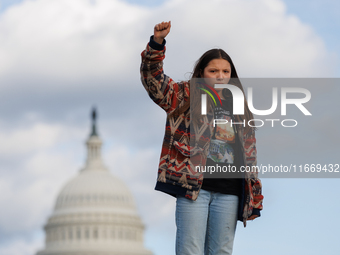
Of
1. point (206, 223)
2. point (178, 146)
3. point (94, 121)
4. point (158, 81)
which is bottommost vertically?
point (206, 223)

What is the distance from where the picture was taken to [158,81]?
328 inches

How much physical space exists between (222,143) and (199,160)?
295 mm

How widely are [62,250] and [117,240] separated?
7.73 m

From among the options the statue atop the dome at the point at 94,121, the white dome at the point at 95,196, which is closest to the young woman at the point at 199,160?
the white dome at the point at 95,196

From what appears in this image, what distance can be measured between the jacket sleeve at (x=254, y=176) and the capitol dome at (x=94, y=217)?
447 ft

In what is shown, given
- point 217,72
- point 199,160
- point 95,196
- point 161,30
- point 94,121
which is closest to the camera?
point 161,30

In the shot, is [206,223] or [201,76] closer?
[206,223]

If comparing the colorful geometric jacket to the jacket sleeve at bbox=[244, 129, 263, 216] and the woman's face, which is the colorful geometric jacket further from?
the woman's face

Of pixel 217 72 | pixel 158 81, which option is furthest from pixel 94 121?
pixel 158 81

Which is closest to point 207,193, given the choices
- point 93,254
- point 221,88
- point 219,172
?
point 219,172

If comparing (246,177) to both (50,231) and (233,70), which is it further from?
(50,231)

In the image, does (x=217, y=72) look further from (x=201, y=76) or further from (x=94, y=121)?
(x=94, y=121)

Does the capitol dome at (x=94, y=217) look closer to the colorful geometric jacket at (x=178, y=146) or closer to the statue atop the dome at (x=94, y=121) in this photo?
the statue atop the dome at (x=94, y=121)

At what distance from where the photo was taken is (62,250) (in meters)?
144
